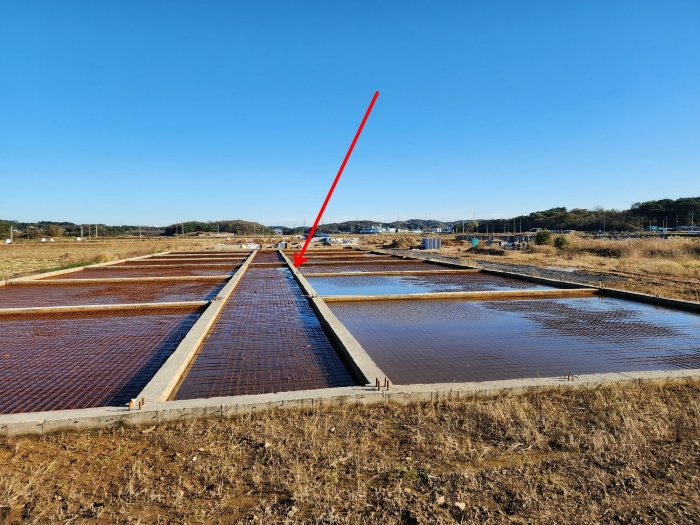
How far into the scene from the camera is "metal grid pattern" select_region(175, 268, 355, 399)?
4.46 meters

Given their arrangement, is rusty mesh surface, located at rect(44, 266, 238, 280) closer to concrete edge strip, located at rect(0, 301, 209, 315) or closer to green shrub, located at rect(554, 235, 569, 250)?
concrete edge strip, located at rect(0, 301, 209, 315)

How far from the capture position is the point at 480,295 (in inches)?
388

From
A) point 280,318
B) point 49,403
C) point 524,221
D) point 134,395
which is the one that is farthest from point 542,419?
point 524,221

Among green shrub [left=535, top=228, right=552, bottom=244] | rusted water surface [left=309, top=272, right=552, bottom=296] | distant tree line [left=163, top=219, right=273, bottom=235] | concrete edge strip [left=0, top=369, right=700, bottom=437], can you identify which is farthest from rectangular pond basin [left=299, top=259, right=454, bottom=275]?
distant tree line [left=163, top=219, right=273, bottom=235]

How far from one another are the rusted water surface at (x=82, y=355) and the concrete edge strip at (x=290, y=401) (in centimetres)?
61

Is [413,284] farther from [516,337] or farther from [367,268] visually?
[516,337]

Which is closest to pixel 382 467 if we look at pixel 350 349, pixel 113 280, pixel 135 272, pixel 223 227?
pixel 350 349

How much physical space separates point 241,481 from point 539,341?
4926 millimetres

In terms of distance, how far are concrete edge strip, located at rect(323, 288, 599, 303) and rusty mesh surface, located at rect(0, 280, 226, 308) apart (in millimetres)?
3192

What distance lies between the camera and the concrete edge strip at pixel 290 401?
329 centimetres

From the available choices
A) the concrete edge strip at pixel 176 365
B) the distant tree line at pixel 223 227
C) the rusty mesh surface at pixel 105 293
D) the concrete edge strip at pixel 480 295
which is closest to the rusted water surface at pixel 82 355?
the concrete edge strip at pixel 176 365

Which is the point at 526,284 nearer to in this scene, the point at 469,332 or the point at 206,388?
the point at 469,332

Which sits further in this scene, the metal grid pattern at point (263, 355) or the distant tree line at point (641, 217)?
the distant tree line at point (641, 217)

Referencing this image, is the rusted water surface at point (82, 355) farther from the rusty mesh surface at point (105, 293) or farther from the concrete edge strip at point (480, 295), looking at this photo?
the concrete edge strip at point (480, 295)
